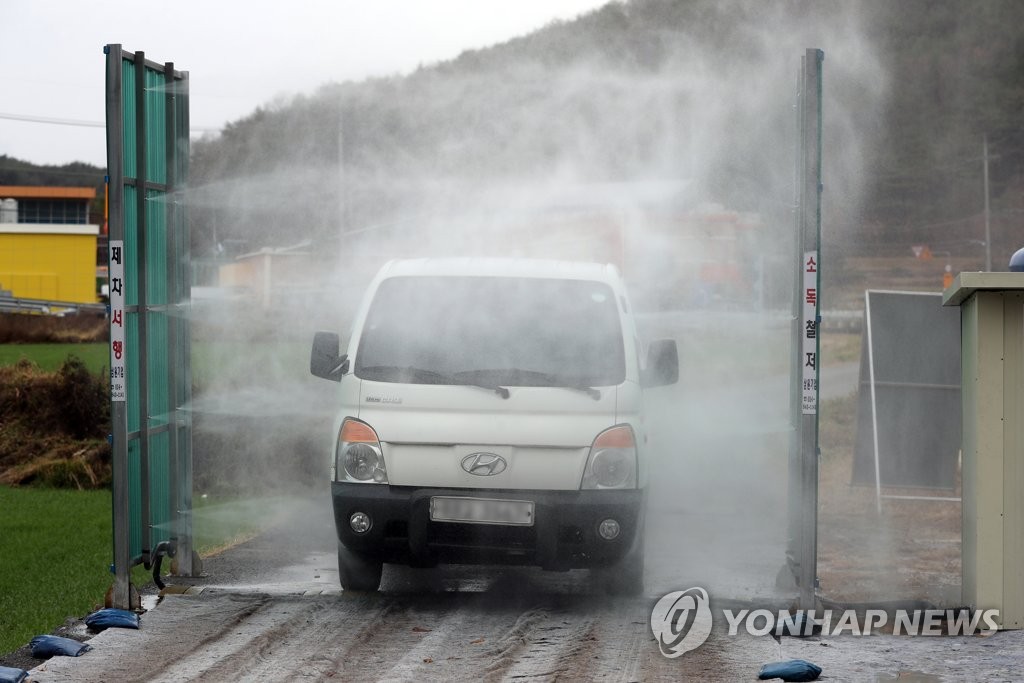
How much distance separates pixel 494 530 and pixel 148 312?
2.74 meters

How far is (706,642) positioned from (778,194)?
1719 centimetres

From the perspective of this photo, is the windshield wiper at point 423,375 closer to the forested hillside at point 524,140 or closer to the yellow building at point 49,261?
the forested hillside at point 524,140

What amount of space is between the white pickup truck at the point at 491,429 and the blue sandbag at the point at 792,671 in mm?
1529

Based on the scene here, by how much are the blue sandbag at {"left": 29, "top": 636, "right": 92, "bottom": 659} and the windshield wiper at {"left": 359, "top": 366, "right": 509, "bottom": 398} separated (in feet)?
7.71

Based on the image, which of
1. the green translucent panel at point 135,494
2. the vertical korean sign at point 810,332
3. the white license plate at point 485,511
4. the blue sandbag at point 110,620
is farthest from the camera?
the green translucent panel at point 135,494

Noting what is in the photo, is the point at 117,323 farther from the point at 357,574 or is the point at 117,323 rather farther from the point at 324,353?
the point at 357,574

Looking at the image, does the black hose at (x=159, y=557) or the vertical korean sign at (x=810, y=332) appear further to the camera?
the black hose at (x=159, y=557)

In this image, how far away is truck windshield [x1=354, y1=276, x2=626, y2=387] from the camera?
25.5 feet

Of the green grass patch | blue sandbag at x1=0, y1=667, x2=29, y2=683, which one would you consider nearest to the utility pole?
the green grass patch

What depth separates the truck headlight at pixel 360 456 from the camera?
745 centimetres

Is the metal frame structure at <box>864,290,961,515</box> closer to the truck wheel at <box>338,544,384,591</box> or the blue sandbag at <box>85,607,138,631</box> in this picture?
the truck wheel at <box>338,544,384,591</box>

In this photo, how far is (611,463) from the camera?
24.3ft

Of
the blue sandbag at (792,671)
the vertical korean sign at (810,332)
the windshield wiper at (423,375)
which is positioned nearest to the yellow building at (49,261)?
the windshield wiper at (423,375)

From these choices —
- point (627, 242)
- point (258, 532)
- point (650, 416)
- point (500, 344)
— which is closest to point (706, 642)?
point (500, 344)
